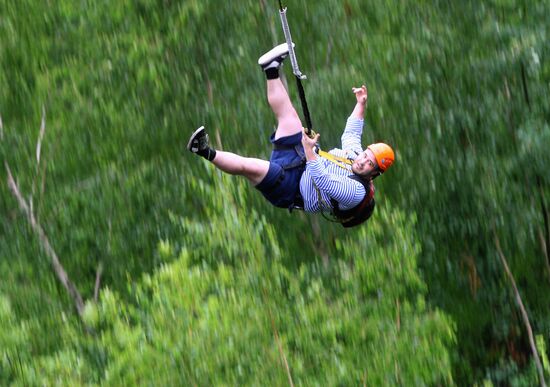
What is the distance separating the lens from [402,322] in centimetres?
1060

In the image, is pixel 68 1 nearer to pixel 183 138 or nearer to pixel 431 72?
pixel 183 138

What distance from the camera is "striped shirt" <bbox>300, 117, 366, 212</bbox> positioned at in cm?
716

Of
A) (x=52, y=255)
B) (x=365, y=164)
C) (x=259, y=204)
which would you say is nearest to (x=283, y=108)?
(x=365, y=164)

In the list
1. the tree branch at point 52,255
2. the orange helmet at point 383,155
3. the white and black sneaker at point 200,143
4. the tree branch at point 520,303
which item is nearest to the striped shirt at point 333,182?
the orange helmet at point 383,155

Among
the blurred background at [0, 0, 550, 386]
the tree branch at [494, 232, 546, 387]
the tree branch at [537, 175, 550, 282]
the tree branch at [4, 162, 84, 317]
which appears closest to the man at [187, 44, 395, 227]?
the blurred background at [0, 0, 550, 386]

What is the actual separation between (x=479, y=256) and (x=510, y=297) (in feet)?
2.08

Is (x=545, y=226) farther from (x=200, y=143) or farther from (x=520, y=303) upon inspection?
(x=200, y=143)

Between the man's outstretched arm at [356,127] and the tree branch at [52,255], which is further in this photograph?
the tree branch at [52,255]

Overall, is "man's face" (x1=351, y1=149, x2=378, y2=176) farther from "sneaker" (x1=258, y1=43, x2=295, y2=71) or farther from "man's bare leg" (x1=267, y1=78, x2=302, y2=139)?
"sneaker" (x1=258, y1=43, x2=295, y2=71)

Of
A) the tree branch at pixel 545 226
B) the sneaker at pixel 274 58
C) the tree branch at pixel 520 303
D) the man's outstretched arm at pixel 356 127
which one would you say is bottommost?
the tree branch at pixel 520 303

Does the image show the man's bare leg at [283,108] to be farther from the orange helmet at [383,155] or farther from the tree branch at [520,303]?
the tree branch at [520,303]

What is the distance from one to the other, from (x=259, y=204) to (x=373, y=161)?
13.8 ft

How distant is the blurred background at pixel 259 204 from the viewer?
33.6 ft

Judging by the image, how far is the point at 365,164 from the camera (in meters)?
7.35
